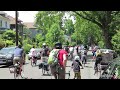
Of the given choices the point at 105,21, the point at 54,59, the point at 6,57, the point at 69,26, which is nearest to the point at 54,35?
the point at 105,21

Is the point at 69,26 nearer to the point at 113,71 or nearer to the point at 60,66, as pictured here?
the point at 60,66

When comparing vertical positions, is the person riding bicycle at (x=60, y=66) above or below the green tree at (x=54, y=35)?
below

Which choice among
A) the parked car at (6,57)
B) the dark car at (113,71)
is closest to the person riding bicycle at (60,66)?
the dark car at (113,71)

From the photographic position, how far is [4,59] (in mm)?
26438

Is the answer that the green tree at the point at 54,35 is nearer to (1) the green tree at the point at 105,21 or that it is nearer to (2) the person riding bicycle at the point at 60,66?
(1) the green tree at the point at 105,21

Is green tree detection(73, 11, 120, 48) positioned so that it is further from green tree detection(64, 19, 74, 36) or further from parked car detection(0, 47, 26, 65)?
parked car detection(0, 47, 26, 65)

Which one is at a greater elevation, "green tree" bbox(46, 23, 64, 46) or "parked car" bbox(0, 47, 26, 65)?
"green tree" bbox(46, 23, 64, 46)

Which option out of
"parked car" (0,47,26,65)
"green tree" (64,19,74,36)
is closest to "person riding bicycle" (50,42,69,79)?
"parked car" (0,47,26,65)
